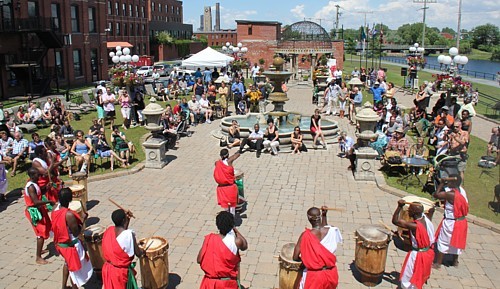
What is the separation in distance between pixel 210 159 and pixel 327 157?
12.3 ft

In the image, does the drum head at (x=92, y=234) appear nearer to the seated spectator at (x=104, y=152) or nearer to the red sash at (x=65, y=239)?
the red sash at (x=65, y=239)

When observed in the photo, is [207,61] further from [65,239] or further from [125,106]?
[65,239]

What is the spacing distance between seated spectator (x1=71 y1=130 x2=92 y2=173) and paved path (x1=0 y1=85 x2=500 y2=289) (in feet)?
2.95

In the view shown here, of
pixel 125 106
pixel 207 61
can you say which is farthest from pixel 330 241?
pixel 207 61

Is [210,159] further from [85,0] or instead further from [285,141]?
[85,0]

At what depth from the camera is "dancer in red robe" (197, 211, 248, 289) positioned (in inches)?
204

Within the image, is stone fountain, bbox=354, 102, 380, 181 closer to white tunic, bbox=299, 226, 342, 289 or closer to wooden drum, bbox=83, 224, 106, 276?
white tunic, bbox=299, 226, 342, 289

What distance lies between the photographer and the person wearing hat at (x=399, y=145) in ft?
40.1

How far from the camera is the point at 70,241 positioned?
6324 mm

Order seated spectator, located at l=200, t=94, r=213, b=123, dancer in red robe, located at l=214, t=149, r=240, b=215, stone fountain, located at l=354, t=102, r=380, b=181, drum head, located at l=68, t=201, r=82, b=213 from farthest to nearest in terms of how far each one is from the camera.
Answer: seated spectator, located at l=200, t=94, r=213, b=123
stone fountain, located at l=354, t=102, r=380, b=181
dancer in red robe, located at l=214, t=149, r=240, b=215
drum head, located at l=68, t=201, r=82, b=213

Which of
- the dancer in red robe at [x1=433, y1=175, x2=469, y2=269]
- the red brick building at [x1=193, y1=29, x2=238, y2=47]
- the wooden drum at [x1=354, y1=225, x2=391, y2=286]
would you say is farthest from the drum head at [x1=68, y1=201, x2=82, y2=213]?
the red brick building at [x1=193, y1=29, x2=238, y2=47]

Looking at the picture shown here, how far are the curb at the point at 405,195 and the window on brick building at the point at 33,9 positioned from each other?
26519mm

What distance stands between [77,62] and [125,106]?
1933cm

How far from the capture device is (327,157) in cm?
1430
